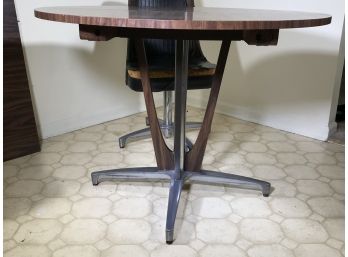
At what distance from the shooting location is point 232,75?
2518mm

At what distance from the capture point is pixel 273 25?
0.93 meters

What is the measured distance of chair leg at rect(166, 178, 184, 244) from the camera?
128 centimetres

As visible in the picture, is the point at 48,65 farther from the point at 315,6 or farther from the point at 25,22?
the point at 315,6

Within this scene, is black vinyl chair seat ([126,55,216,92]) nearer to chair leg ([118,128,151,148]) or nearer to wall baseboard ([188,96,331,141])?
chair leg ([118,128,151,148])

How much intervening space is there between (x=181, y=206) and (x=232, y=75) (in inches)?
51.0

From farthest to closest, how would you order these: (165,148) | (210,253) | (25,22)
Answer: (25,22) → (165,148) → (210,253)

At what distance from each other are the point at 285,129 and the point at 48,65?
1.55m

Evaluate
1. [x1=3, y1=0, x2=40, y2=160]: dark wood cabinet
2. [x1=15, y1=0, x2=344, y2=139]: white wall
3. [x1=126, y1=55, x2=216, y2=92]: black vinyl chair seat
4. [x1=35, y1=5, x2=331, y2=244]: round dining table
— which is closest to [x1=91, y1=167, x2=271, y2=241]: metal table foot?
[x1=35, y1=5, x2=331, y2=244]: round dining table

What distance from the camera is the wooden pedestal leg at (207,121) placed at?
4.66 feet

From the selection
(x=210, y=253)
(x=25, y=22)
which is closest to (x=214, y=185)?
(x=210, y=253)

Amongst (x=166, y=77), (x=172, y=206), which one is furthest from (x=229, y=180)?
(x=166, y=77)

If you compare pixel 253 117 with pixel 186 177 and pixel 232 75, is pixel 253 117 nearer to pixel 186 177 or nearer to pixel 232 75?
pixel 232 75

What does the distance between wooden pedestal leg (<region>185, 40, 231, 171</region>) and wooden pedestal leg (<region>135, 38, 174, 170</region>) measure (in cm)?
9

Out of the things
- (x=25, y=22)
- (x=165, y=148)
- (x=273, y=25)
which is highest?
(x=273, y=25)
